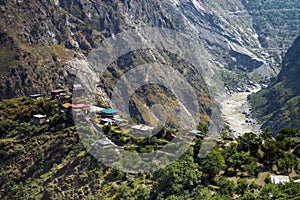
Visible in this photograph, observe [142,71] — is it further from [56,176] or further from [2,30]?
[56,176]

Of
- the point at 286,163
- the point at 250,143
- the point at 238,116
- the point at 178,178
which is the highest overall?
the point at 238,116

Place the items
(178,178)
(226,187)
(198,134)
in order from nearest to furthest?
1. (226,187)
2. (178,178)
3. (198,134)

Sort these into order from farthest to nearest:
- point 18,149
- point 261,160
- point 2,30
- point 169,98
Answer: point 169,98 → point 2,30 → point 18,149 → point 261,160

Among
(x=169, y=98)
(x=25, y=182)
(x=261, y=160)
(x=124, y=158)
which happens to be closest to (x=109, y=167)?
(x=124, y=158)

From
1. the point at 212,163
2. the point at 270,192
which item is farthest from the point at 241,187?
the point at 212,163

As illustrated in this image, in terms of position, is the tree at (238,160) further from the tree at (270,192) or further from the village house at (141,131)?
the village house at (141,131)

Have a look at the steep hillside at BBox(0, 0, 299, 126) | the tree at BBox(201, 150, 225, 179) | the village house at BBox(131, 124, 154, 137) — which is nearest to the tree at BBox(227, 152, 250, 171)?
the tree at BBox(201, 150, 225, 179)

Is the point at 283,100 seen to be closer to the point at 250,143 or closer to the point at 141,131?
the point at 250,143
